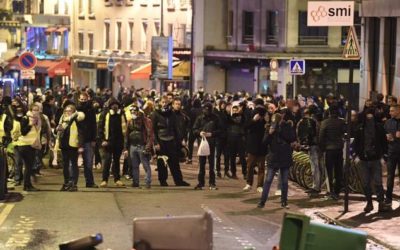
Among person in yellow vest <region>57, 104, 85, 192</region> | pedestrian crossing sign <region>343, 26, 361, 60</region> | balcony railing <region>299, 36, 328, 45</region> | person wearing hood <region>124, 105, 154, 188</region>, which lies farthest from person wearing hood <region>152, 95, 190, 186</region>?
balcony railing <region>299, 36, 328, 45</region>

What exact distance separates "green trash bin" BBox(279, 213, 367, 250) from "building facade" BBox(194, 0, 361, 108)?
40.3 metres

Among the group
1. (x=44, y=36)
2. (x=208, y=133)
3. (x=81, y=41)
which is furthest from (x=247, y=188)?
(x=44, y=36)

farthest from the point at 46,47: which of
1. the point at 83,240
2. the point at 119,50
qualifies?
the point at 83,240

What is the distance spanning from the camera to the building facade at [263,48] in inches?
2010

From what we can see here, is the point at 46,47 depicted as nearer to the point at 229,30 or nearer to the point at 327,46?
the point at 229,30

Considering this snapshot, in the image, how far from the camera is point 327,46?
51.2 m

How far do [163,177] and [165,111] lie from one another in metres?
1.41

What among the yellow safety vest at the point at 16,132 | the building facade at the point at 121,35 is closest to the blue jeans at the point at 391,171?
the yellow safety vest at the point at 16,132

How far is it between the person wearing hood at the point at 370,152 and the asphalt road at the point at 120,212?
1416 mm

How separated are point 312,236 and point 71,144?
10.5 m

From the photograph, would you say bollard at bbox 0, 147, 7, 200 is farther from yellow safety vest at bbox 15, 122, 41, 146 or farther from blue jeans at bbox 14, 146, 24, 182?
blue jeans at bbox 14, 146, 24, 182

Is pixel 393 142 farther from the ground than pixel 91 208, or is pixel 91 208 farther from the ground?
pixel 393 142

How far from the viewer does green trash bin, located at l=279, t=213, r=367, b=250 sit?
836 centimetres

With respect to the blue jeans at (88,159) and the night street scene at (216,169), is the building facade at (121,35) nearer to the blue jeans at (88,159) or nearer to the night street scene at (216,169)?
the night street scene at (216,169)
